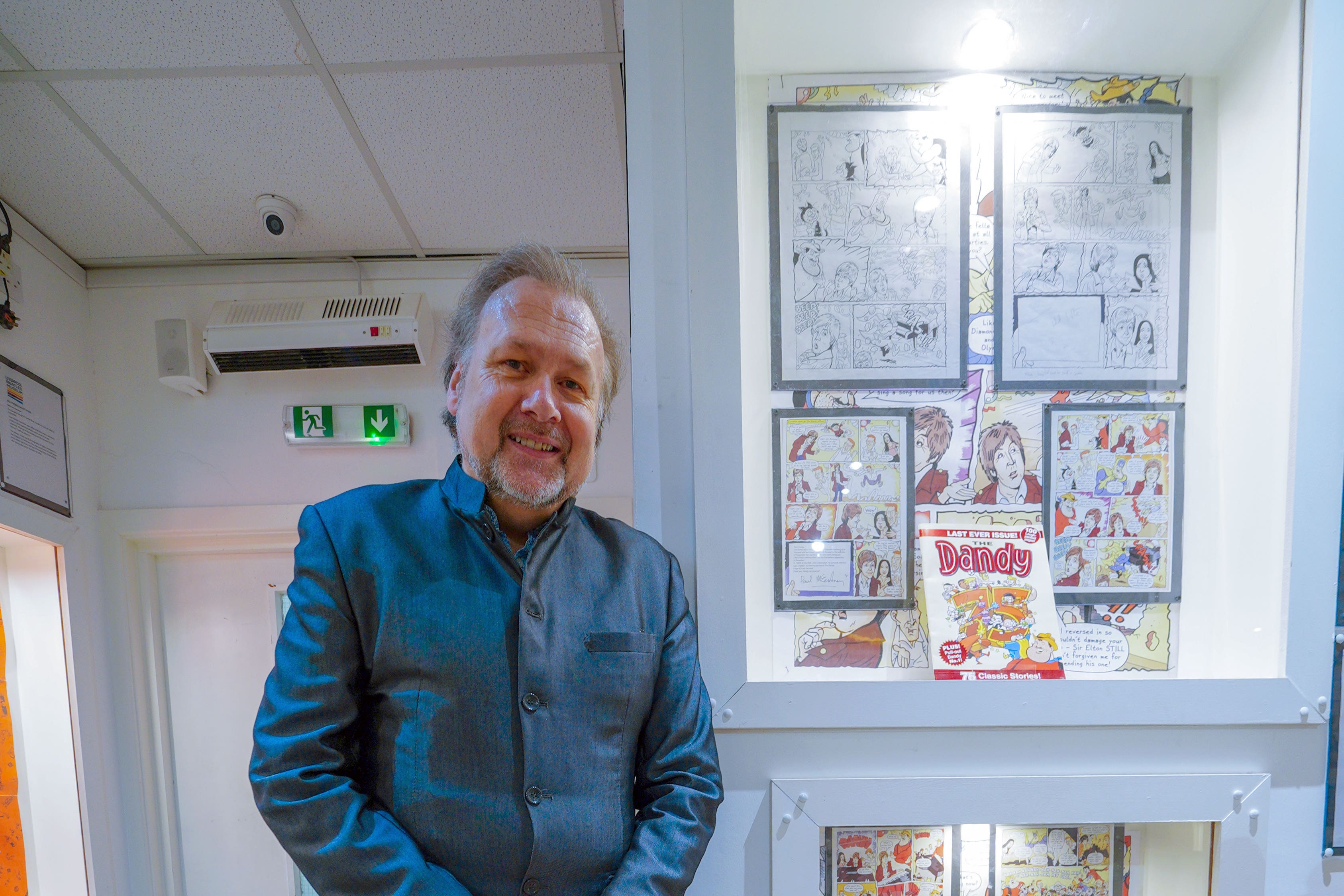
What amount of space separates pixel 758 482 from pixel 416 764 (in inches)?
24.2

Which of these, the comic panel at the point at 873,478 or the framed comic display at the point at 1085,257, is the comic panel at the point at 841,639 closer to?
the comic panel at the point at 873,478

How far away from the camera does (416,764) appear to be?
806 millimetres

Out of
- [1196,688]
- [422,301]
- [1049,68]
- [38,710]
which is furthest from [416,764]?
[38,710]

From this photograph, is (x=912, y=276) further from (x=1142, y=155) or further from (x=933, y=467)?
Answer: (x=1142, y=155)

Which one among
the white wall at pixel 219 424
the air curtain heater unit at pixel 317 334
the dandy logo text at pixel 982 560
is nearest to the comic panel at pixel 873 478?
the dandy logo text at pixel 982 560

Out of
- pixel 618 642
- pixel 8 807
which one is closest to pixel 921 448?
pixel 618 642

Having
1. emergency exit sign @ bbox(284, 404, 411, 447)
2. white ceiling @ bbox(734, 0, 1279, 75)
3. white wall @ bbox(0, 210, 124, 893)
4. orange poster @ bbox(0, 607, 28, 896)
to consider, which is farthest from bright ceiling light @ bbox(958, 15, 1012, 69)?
orange poster @ bbox(0, 607, 28, 896)

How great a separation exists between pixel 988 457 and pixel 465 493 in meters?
0.82

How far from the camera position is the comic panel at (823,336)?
1.13m

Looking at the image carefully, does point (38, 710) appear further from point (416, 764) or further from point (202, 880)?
point (416, 764)

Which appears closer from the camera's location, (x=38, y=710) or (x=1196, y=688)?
(x=1196, y=688)

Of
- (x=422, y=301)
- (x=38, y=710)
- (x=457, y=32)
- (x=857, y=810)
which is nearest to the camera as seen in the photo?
(x=857, y=810)

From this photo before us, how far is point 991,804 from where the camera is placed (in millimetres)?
1035

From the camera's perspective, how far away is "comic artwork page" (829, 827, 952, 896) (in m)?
1.08
